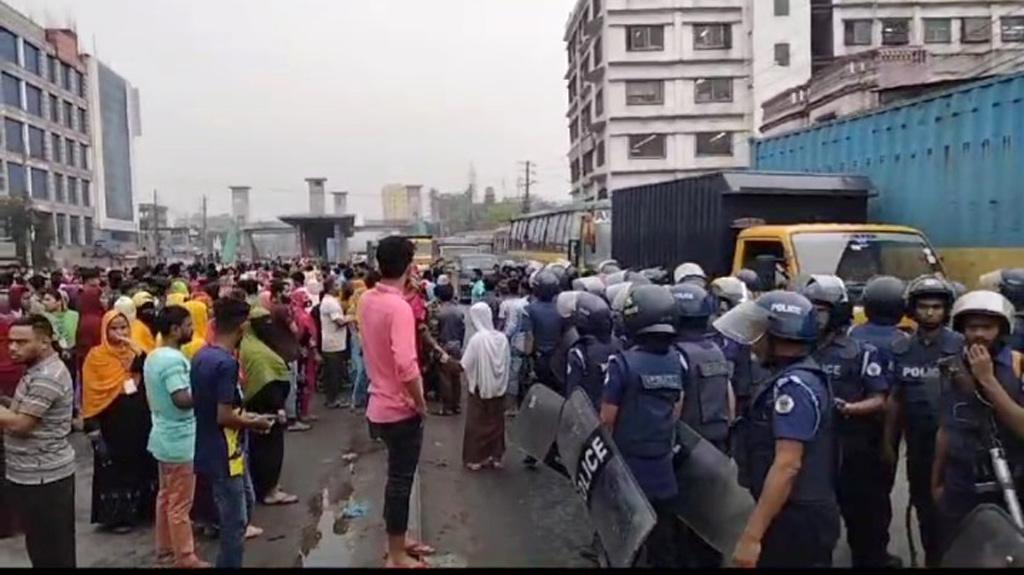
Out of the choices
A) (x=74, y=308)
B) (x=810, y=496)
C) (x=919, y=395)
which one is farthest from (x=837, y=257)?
(x=74, y=308)

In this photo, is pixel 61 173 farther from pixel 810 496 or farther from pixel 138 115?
pixel 810 496

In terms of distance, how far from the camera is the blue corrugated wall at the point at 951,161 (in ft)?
34.7

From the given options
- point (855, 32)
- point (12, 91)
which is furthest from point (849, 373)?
Result: point (12, 91)

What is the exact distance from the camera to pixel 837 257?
10.3m

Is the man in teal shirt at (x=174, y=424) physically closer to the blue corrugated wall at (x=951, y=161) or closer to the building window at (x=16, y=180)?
the blue corrugated wall at (x=951, y=161)

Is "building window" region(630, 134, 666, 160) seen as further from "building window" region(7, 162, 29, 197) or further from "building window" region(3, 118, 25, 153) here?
"building window" region(3, 118, 25, 153)

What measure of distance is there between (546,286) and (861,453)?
356cm

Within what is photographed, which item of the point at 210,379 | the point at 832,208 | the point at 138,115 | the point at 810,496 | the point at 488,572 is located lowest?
the point at 488,572

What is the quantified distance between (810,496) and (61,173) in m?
79.1

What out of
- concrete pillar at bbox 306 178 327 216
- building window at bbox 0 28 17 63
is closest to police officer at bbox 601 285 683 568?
concrete pillar at bbox 306 178 327 216

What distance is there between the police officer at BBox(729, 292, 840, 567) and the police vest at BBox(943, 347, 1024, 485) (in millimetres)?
774

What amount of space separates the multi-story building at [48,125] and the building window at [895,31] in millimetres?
54657

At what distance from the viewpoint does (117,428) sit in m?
6.62

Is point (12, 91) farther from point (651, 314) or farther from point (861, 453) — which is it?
point (861, 453)
